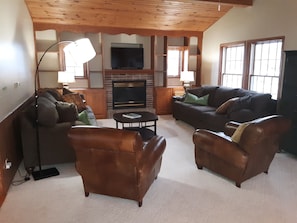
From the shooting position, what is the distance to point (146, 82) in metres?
7.04

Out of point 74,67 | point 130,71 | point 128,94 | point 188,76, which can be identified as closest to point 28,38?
point 74,67

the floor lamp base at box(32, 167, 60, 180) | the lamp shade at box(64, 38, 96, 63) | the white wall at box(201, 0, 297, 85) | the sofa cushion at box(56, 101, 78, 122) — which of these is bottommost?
the floor lamp base at box(32, 167, 60, 180)

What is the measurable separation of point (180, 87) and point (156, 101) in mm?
818

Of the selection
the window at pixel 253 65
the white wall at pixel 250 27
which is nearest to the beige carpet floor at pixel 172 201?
the window at pixel 253 65

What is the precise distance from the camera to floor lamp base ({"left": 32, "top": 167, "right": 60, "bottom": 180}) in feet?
10.4

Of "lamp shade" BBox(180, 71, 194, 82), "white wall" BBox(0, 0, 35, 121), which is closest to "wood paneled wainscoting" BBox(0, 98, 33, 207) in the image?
"white wall" BBox(0, 0, 35, 121)

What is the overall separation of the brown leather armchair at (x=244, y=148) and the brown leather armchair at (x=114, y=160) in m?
0.82

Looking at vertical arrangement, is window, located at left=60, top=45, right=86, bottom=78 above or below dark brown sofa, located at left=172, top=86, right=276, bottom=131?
above

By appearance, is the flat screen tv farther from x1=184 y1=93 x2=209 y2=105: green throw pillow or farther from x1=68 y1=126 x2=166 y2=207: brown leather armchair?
x1=68 y1=126 x2=166 y2=207: brown leather armchair

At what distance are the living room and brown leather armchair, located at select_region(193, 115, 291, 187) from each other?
7.63ft

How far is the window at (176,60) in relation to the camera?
7320 millimetres

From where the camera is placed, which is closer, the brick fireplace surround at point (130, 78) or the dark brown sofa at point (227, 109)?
the dark brown sofa at point (227, 109)

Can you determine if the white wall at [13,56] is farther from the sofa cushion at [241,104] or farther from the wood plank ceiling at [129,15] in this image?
the sofa cushion at [241,104]

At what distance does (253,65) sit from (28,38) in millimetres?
4886
